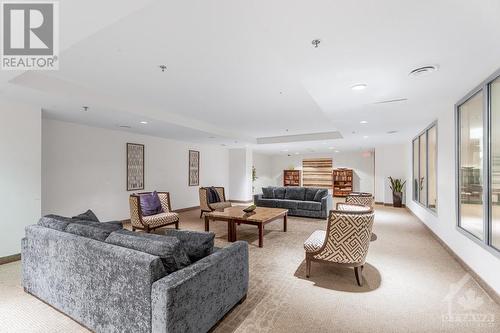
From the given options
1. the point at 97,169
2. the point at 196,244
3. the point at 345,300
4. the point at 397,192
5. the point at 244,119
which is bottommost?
the point at 345,300

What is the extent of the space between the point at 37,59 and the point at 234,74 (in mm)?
2038

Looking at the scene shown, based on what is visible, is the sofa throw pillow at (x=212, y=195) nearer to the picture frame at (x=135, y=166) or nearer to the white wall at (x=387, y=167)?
the picture frame at (x=135, y=166)

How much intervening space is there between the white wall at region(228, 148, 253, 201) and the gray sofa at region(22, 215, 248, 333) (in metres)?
7.22

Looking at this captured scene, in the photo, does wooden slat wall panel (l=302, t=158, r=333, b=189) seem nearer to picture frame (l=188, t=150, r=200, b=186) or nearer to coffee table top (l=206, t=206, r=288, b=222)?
picture frame (l=188, t=150, r=200, b=186)

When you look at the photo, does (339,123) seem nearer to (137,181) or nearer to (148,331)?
(148,331)

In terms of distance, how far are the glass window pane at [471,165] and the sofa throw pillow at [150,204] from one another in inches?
215

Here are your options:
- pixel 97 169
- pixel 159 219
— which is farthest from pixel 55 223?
pixel 97 169

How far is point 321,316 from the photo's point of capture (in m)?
2.24

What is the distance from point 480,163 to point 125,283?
414 cm

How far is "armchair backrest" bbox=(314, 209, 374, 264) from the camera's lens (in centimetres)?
276

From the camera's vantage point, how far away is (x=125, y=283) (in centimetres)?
176

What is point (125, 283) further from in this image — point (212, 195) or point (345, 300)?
point (212, 195)

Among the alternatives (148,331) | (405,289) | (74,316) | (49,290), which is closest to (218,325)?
(148,331)

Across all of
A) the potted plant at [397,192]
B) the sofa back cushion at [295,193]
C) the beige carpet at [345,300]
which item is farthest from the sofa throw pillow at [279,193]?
the potted plant at [397,192]
